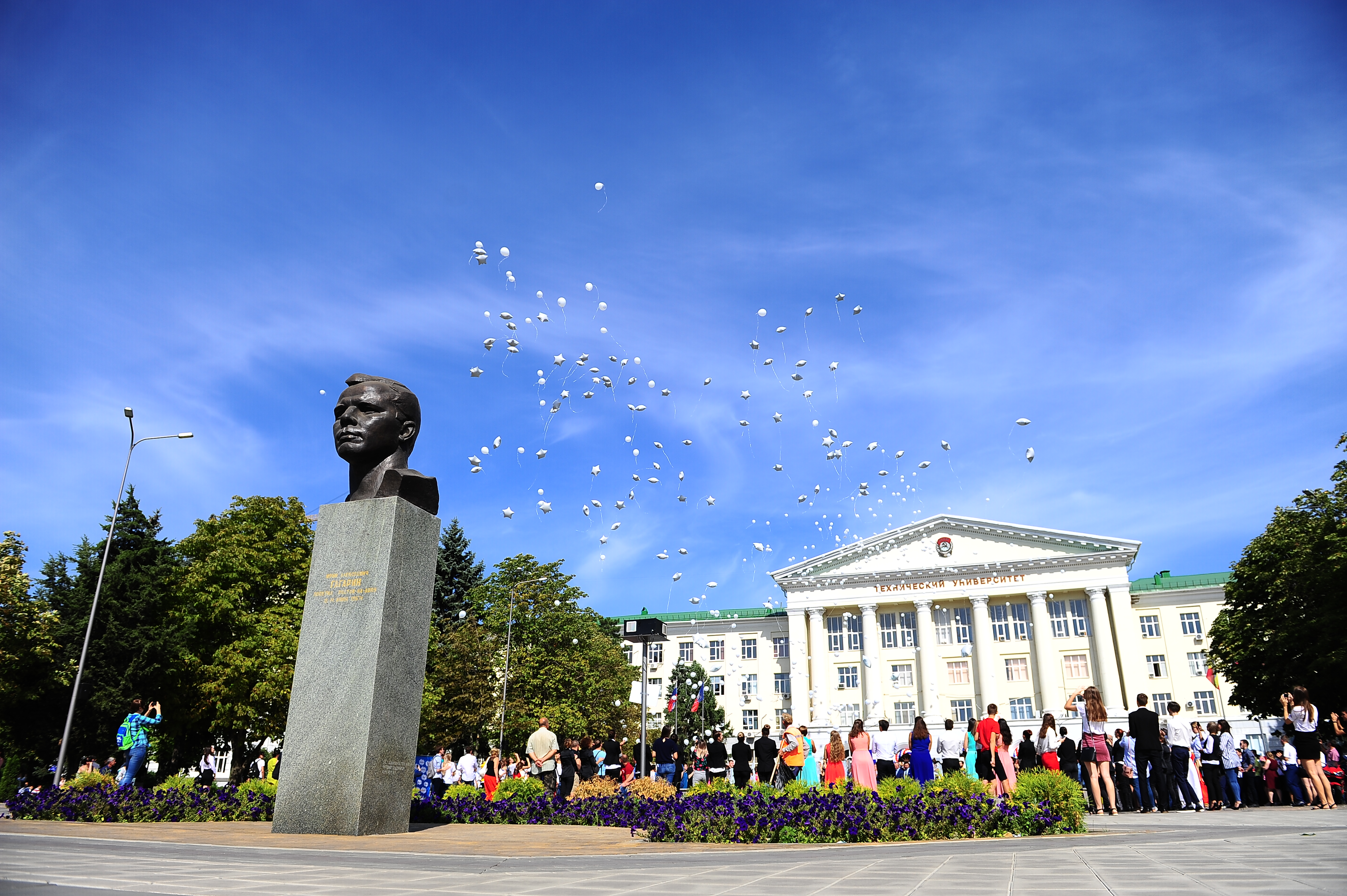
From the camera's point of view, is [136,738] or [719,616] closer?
[136,738]

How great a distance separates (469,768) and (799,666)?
60.5 m

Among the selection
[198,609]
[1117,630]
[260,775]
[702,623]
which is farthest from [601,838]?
[702,623]

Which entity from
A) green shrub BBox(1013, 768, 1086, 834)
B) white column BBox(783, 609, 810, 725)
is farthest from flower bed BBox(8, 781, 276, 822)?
white column BBox(783, 609, 810, 725)

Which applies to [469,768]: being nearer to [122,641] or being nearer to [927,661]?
[122,641]

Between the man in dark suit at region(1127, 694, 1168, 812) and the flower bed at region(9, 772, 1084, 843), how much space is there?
15.6 feet

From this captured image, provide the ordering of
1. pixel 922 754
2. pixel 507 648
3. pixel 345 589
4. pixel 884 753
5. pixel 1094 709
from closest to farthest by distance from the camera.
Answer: pixel 345 589, pixel 1094 709, pixel 922 754, pixel 884 753, pixel 507 648

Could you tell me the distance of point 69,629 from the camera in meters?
38.1

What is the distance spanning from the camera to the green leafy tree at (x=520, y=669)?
45.5 m

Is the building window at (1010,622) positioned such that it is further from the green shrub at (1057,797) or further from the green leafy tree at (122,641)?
the green shrub at (1057,797)

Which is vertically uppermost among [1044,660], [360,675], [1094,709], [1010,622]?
[1010,622]

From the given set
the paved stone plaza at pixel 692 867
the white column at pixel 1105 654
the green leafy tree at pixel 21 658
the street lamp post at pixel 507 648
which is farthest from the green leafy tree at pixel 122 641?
the white column at pixel 1105 654

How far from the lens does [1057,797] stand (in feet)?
36.1

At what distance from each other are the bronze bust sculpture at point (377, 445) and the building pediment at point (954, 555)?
72.4 m

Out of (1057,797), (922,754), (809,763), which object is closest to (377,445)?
(1057,797)
